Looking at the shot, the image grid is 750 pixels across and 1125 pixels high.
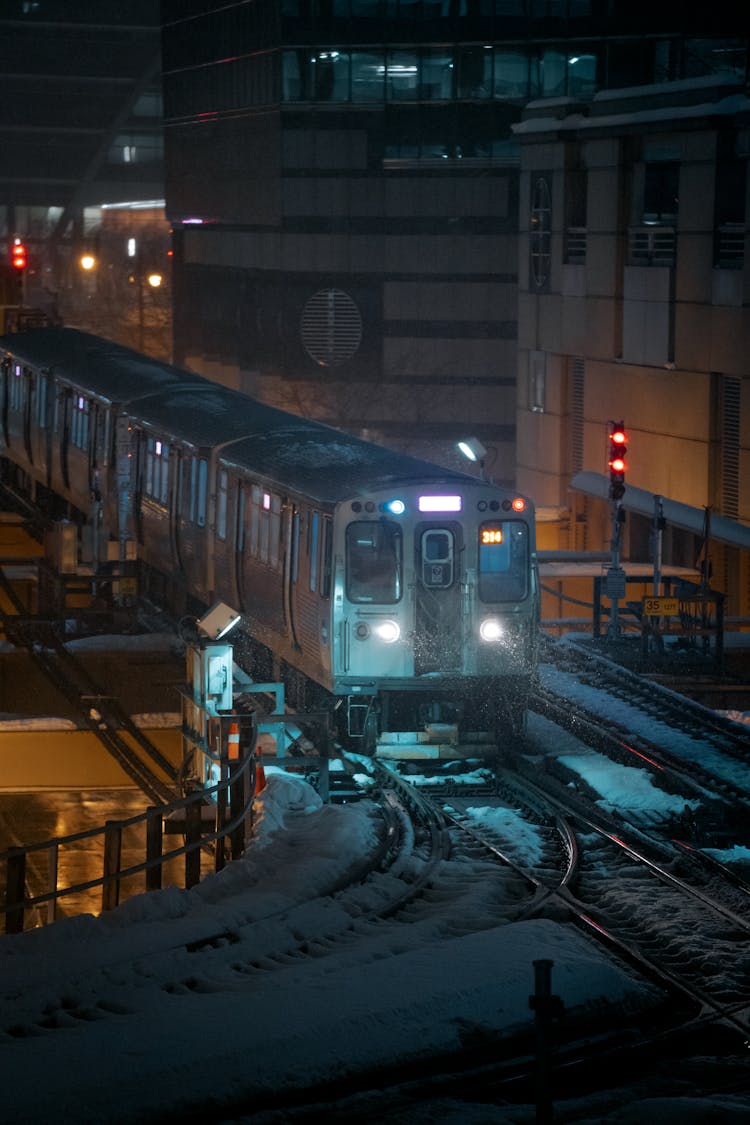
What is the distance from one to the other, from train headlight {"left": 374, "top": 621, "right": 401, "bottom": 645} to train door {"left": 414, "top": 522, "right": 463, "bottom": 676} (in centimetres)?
20

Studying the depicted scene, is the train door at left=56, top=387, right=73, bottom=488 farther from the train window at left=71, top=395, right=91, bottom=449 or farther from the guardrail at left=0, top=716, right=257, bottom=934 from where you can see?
the guardrail at left=0, top=716, right=257, bottom=934

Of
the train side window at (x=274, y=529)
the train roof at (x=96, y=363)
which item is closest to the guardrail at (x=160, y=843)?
the train side window at (x=274, y=529)

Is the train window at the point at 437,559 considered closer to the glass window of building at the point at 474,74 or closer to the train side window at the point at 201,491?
the train side window at the point at 201,491

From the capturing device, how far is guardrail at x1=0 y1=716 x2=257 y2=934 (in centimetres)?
1286

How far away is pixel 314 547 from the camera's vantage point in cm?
1855

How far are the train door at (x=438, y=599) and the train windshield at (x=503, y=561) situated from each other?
0.25 meters

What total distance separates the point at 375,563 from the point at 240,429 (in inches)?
213

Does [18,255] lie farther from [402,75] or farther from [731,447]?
[731,447]

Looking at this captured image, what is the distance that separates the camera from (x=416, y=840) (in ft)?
50.7

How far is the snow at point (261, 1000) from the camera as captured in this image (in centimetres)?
927

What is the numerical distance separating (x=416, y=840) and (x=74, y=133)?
273 ft

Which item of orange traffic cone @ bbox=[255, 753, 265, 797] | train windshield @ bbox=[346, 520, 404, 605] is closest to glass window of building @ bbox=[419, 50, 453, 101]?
train windshield @ bbox=[346, 520, 404, 605]

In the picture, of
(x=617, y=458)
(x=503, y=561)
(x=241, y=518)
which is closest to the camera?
(x=503, y=561)

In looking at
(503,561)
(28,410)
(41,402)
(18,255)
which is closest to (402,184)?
(18,255)
